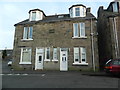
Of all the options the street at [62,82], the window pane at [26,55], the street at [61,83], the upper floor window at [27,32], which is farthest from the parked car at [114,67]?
the upper floor window at [27,32]

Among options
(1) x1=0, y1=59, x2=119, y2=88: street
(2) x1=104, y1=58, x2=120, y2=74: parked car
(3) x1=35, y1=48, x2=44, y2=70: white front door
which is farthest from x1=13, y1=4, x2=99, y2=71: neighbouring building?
(1) x1=0, y1=59, x2=119, y2=88: street

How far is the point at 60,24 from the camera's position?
16938 mm

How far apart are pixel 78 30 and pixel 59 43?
317 centimetres

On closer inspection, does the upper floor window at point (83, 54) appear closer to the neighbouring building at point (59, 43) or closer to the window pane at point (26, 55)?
the neighbouring building at point (59, 43)

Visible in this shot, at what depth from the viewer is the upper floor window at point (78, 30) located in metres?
16.0

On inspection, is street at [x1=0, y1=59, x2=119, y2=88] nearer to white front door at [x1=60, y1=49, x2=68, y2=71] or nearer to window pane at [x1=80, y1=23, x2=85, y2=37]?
white front door at [x1=60, y1=49, x2=68, y2=71]

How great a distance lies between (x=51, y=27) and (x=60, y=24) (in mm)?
1389

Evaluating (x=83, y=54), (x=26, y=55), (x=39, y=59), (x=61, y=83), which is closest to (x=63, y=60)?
(x=83, y=54)

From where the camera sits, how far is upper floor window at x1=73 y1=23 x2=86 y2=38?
52.5 ft

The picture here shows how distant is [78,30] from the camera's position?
1616cm

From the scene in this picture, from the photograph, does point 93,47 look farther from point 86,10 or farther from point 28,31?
point 28,31

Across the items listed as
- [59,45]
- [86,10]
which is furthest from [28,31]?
[86,10]

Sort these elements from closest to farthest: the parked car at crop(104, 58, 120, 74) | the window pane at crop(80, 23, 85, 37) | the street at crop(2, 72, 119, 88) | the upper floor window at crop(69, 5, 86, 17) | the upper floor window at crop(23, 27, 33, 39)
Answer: the street at crop(2, 72, 119, 88) → the parked car at crop(104, 58, 120, 74) → the window pane at crop(80, 23, 85, 37) → the upper floor window at crop(69, 5, 86, 17) → the upper floor window at crop(23, 27, 33, 39)

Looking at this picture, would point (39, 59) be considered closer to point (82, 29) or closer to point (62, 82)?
point (82, 29)
